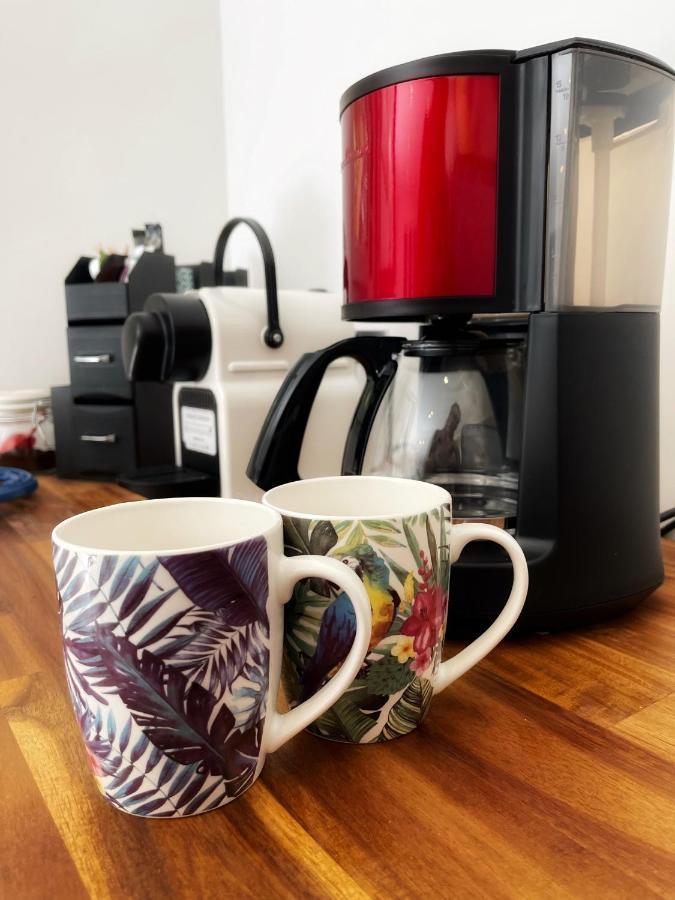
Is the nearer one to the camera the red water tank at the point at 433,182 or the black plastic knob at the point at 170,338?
the red water tank at the point at 433,182

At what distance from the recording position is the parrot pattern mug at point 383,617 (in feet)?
1.02

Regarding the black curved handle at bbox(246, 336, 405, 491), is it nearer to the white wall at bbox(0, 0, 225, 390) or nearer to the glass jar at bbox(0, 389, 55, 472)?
the glass jar at bbox(0, 389, 55, 472)

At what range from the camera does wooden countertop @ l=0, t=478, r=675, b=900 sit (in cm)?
25

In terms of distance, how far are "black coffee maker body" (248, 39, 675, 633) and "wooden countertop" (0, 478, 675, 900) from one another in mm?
77

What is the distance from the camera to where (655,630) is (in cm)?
45

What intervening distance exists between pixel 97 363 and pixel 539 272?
0.74 metres

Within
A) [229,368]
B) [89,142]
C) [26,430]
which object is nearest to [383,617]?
[229,368]

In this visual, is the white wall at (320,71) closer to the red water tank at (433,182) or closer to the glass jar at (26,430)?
the red water tank at (433,182)

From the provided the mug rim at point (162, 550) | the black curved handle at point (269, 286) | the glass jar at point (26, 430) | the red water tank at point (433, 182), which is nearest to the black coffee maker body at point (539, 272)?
the red water tank at point (433, 182)

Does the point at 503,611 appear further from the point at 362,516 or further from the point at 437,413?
the point at 437,413

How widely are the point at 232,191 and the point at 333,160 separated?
1.25 feet

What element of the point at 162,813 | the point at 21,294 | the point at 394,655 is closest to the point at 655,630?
the point at 394,655

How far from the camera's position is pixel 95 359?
39.4 inches

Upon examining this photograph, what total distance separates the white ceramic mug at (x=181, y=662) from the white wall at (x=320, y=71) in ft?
1.53
